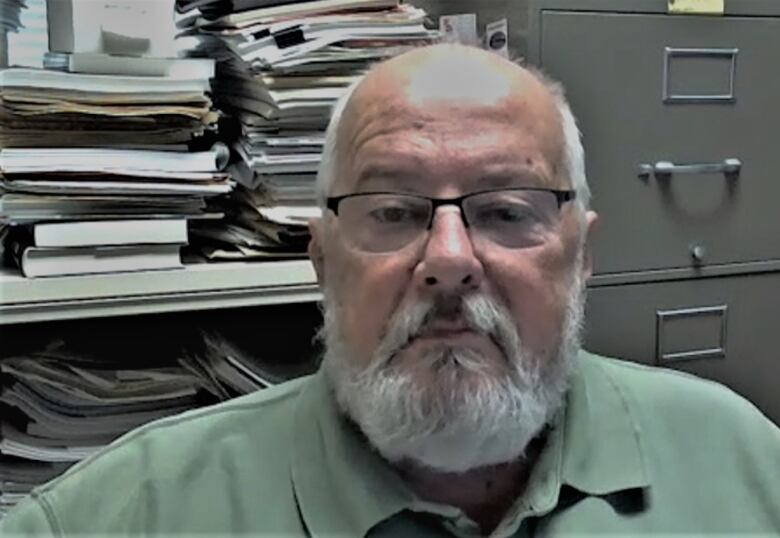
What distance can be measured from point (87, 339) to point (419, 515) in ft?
2.14

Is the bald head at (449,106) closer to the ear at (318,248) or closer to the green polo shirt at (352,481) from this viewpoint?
the ear at (318,248)

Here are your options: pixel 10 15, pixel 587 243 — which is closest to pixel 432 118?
pixel 587 243

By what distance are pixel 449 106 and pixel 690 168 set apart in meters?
0.52

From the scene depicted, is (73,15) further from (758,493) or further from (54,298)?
(758,493)

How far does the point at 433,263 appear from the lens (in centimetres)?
97

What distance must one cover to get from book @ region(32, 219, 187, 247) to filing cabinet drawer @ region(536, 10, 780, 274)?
1.76ft

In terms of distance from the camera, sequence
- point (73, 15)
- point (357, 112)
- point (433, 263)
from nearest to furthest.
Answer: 1. point (433, 263)
2. point (357, 112)
3. point (73, 15)

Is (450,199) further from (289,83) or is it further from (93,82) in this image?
(93,82)

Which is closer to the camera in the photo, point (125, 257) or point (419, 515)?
point (419, 515)

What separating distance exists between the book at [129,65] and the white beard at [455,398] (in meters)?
0.45

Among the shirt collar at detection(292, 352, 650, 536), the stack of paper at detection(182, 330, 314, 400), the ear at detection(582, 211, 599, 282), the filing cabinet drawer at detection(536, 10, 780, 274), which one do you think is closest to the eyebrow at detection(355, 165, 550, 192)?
the ear at detection(582, 211, 599, 282)

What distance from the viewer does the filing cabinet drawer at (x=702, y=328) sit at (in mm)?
1428

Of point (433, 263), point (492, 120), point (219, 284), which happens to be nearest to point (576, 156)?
point (492, 120)

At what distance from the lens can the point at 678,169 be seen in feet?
4.59
